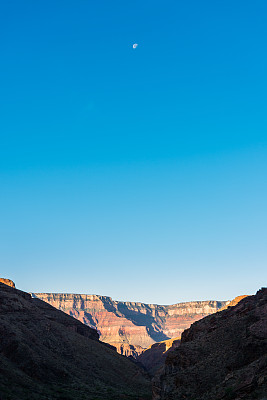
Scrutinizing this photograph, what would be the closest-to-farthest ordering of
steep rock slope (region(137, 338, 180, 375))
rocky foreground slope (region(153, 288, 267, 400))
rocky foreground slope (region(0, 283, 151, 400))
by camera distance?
1. rocky foreground slope (region(153, 288, 267, 400))
2. rocky foreground slope (region(0, 283, 151, 400))
3. steep rock slope (region(137, 338, 180, 375))

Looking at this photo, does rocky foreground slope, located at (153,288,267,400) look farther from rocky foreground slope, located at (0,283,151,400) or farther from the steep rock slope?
the steep rock slope

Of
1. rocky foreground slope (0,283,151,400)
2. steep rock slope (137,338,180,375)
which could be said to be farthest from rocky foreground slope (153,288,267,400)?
steep rock slope (137,338,180,375)

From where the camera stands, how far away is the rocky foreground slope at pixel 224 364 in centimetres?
2791

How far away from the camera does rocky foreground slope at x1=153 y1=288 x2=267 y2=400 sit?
27906 millimetres

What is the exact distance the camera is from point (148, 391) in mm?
64438

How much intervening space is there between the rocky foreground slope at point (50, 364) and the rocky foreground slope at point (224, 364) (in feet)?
47.4

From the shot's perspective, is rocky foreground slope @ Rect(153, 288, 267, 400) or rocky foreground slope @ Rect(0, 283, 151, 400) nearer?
rocky foreground slope @ Rect(153, 288, 267, 400)

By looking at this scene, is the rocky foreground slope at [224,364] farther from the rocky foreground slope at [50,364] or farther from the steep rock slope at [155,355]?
the steep rock slope at [155,355]

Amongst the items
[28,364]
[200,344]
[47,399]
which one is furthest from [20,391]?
[200,344]

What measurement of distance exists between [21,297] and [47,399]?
46.9m

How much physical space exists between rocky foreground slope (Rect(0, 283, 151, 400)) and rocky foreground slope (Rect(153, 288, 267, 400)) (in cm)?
1445

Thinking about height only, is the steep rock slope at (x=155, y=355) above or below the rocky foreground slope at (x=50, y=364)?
below

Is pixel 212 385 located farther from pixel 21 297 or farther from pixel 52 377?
pixel 21 297

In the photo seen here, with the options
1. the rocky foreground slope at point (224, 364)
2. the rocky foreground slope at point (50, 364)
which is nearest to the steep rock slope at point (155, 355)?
the rocky foreground slope at point (50, 364)
